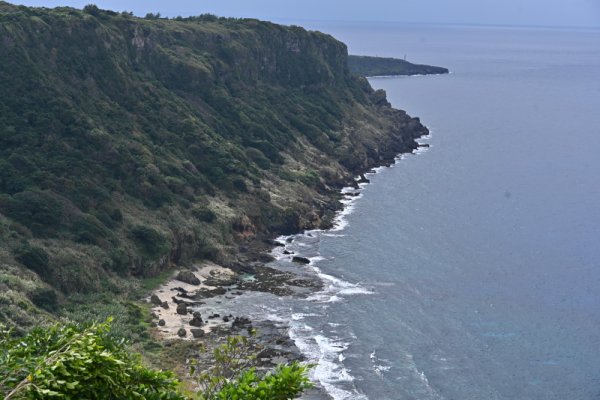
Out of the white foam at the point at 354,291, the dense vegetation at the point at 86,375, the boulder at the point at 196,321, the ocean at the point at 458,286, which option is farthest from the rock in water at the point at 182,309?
the dense vegetation at the point at 86,375

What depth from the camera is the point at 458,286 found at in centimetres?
6912

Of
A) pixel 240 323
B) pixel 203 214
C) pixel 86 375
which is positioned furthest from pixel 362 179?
pixel 86 375

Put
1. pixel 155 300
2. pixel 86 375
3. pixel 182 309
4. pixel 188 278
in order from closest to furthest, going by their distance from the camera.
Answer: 1. pixel 86 375
2. pixel 182 309
3. pixel 155 300
4. pixel 188 278

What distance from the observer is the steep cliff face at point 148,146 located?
64688 millimetres

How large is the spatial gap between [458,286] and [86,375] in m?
56.4

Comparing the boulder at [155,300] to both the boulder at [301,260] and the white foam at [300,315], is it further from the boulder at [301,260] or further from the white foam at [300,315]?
the boulder at [301,260]

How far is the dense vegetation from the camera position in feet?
50.0

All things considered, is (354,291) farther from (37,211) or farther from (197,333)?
(37,211)

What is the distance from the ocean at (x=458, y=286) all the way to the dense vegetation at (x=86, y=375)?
31143 millimetres

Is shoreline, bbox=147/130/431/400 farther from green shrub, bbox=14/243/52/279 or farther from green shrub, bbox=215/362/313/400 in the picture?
green shrub, bbox=215/362/313/400

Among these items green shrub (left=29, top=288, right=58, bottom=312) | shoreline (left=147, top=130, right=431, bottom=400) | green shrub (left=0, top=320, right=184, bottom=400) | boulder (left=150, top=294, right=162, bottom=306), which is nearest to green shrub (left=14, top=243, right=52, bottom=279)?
green shrub (left=29, top=288, right=58, bottom=312)

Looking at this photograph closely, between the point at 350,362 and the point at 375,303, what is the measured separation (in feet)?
39.2

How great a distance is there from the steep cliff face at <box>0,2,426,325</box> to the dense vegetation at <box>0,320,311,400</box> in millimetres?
32672

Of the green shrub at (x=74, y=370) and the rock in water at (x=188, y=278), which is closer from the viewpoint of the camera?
the green shrub at (x=74, y=370)
